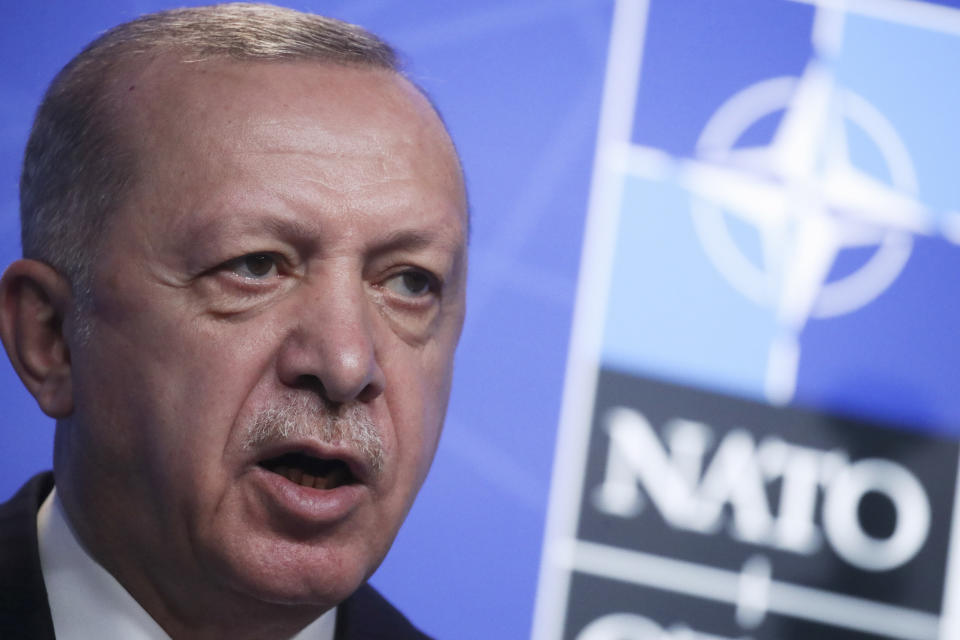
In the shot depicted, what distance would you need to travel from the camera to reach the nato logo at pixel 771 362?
200 centimetres

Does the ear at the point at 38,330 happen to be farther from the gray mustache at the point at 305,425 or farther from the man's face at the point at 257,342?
the gray mustache at the point at 305,425

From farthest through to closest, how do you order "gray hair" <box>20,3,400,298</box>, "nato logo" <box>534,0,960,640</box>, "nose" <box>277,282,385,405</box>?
"nato logo" <box>534,0,960,640</box> < "gray hair" <box>20,3,400,298</box> < "nose" <box>277,282,385,405</box>

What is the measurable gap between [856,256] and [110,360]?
1.51 meters

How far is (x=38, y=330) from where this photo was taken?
A: 1.09 m

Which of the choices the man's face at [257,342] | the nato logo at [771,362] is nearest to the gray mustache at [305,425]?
the man's face at [257,342]

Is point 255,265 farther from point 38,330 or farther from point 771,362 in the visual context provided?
point 771,362

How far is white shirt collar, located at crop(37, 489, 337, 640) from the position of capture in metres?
1.06

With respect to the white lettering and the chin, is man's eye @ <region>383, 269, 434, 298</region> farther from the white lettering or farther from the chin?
the white lettering

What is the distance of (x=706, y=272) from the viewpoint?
2.03 meters

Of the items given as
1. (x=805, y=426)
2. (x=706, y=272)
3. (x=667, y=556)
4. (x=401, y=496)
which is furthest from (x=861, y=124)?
(x=401, y=496)

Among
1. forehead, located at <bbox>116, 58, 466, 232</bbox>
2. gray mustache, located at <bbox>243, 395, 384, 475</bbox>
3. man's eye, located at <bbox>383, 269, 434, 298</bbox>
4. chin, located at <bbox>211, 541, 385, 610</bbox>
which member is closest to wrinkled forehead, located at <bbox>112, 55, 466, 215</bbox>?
forehead, located at <bbox>116, 58, 466, 232</bbox>

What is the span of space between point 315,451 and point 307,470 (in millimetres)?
52

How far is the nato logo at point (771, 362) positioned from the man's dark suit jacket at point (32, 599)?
73 cm

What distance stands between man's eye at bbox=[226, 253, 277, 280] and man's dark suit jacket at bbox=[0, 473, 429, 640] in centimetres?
37
